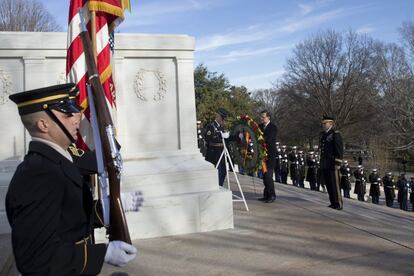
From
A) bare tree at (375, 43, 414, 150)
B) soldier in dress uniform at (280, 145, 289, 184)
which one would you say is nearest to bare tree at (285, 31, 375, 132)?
bare tree at (375, 43, 414, 150)

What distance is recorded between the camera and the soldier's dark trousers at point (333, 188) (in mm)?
7375

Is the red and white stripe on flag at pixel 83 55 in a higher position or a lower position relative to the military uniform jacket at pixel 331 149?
higher

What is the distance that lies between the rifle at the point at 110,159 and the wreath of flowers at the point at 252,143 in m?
5.52

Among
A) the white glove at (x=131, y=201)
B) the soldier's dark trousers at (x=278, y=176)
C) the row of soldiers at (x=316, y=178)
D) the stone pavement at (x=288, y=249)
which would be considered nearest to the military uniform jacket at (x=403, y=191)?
the row of soldiers at (x=316, y=178)

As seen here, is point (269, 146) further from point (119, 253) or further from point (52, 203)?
point (52, 203)

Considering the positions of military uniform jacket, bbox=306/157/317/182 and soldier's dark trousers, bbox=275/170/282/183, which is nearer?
military uniform jacket, bbox=306/157/317/182

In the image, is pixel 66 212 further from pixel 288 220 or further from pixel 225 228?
pixel 288 220

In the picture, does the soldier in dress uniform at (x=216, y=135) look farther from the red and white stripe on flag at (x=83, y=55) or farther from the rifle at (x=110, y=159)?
the rifle at (x=110, y=159)

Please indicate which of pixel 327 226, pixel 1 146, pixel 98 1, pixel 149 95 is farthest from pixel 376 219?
pixel 1 146

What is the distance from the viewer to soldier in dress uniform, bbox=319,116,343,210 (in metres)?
7.45

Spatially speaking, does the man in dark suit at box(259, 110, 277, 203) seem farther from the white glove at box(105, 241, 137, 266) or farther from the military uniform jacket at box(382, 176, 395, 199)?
the military uniform jacket at box(382, 176, 395, 199)

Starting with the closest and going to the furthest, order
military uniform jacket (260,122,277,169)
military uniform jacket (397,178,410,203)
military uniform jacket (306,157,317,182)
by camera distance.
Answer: military uniform jacket (260,122,277,169), military uniform jacket (306,157,317,182), military uniform jacket (397,178,410,203)

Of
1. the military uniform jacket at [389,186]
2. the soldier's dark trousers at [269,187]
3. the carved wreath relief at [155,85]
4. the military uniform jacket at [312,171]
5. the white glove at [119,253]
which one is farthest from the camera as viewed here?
the military uniform jacket at [389,186]

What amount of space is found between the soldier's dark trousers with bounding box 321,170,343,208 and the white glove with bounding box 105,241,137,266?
6.08 meters
